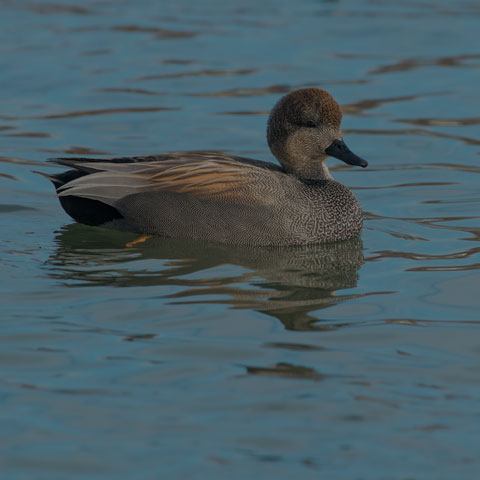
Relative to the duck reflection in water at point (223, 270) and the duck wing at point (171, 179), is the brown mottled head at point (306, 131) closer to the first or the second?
the duck wing at point (171, 179)

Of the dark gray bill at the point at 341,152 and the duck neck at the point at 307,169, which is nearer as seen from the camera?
the dark gray bill at the point at 341,152

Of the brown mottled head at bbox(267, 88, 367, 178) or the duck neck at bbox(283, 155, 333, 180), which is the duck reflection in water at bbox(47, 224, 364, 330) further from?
the brown mottled head at bbox(267, 88, 367, 178)

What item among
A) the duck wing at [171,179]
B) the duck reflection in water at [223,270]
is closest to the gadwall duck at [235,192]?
the duck wing at [171,179]

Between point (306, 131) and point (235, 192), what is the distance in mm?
875

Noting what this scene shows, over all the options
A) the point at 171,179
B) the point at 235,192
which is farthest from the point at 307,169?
the point at 171,179

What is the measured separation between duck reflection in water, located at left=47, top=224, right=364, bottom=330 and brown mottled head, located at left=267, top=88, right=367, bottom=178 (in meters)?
0.72

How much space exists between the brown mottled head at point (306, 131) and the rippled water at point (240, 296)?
0.76 meters

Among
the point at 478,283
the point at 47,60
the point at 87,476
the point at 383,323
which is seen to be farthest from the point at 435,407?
the point at 47,60

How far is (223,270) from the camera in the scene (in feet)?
28.4

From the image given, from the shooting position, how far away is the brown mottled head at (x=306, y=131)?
9516mm

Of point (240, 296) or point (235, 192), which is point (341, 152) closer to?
point (235, 192)

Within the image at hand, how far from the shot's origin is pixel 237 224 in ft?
30.0

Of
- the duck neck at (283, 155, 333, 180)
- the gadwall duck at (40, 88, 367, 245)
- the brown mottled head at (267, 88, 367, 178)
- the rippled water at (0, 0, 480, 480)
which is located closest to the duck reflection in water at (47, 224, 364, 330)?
the rippled water at (0, 0, 480, 480)

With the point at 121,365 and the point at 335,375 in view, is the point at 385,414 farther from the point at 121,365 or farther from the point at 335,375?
the point at 121,365
